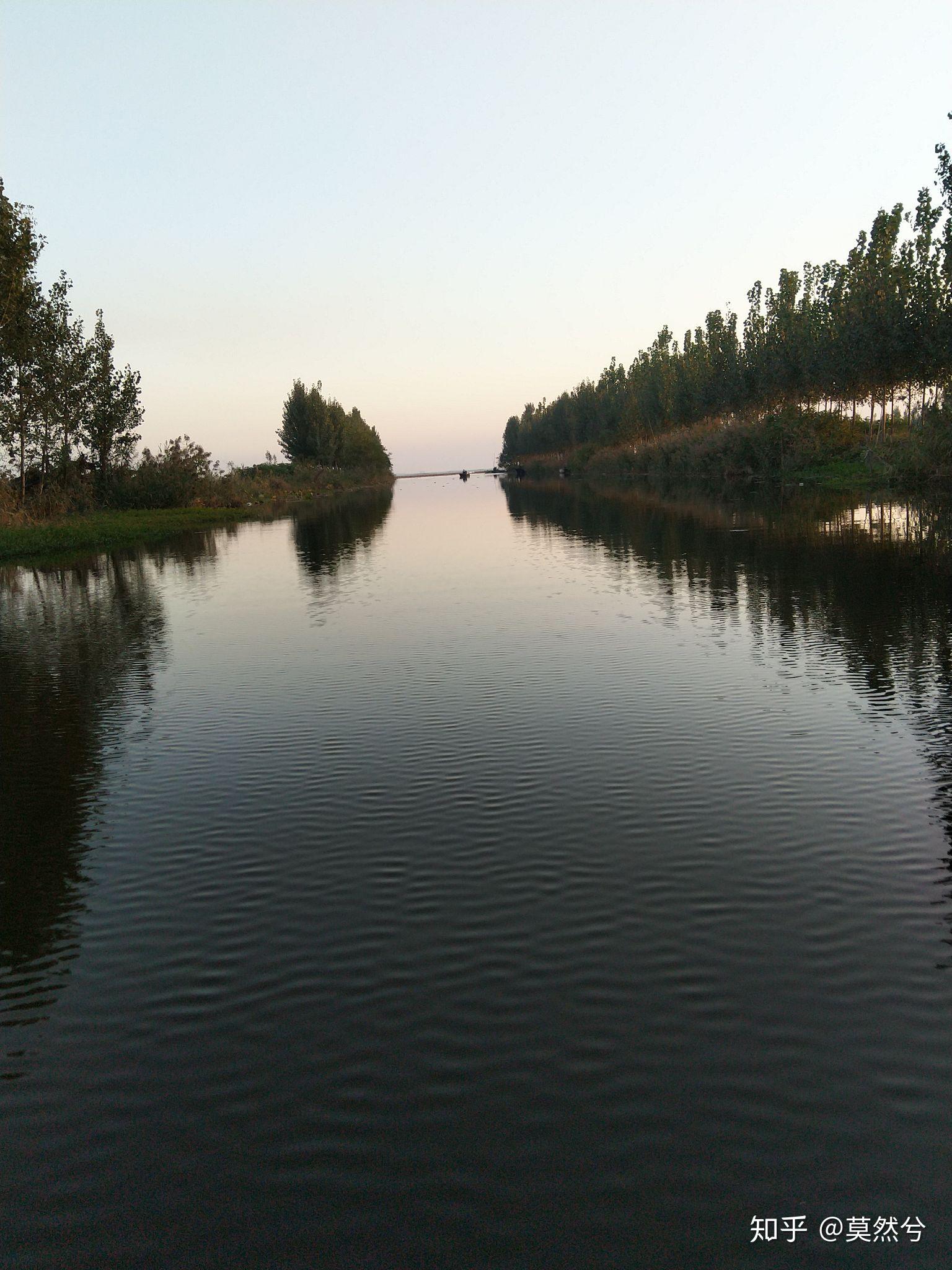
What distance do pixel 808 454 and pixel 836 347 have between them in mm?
10382

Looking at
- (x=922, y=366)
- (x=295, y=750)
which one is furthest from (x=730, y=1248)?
(x=922, y=366)

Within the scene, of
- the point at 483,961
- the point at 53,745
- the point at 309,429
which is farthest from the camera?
the point at 309,429

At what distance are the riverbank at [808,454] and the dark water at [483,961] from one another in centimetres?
3349

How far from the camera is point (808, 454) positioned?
7319 centimetres

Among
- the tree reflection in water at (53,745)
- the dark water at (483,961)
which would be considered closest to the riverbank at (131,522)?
the tree reflection in water at (53,745)

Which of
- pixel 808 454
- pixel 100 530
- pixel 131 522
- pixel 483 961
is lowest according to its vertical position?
pixel 483 961

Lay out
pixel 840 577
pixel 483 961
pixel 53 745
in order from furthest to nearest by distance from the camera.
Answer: pixel 840 577
pixel 53 745
pixel 483 961

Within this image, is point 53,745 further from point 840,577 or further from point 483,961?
point 840,577

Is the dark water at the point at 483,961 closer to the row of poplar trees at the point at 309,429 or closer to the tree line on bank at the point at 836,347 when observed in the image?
the tree line on bank at the point at 836,347

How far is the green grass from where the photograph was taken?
4159 cm

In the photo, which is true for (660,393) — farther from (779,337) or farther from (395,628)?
(395,628)

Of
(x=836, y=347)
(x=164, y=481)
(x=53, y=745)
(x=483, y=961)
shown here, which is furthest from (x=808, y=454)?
(x=483, y=961)

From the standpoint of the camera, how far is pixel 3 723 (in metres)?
14.1

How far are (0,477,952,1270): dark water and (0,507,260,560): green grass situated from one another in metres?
27.3
